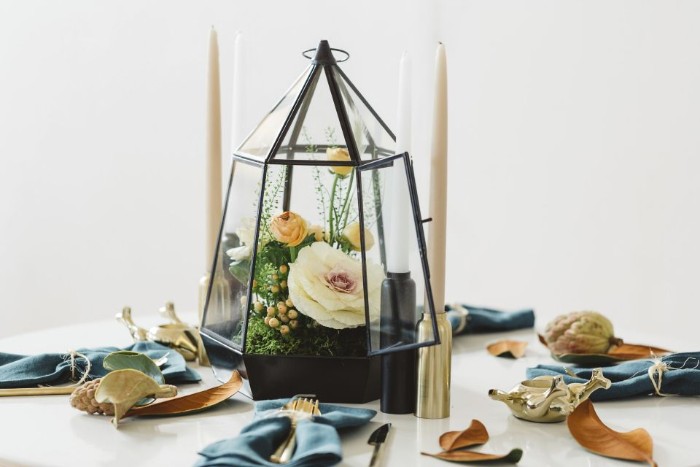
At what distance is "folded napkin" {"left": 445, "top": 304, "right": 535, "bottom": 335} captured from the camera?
1636 millimetres

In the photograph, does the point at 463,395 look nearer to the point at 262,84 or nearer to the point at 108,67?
the point at 262,84

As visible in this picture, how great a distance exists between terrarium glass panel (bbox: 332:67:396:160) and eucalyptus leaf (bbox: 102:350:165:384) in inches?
16.2

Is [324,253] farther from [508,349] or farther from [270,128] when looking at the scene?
[508,349]

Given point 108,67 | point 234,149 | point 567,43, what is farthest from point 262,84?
point 234,149

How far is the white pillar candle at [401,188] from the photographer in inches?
42.9

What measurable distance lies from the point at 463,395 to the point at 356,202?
328mm

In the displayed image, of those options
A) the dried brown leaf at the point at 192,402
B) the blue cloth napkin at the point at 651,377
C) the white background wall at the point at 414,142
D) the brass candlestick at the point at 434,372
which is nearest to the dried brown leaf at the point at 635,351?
the blue cloth napkin at the point at 651,377

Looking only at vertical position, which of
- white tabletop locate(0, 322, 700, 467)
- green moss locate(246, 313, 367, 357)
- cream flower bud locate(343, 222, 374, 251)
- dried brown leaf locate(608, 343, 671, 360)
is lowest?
white tabletop locate(0, 322, 700, 467)

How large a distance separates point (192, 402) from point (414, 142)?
1.95 m

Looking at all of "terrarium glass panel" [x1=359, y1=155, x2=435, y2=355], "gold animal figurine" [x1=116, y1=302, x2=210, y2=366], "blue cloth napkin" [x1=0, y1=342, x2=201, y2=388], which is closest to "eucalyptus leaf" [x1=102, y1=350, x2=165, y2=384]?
"blue cloth napkin" [x1=0, y1=342, x2=201, y2=388]

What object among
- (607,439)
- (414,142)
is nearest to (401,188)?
(607,439)

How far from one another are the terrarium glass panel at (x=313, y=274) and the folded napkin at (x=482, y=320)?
1.69 ft

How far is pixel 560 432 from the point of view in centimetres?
108

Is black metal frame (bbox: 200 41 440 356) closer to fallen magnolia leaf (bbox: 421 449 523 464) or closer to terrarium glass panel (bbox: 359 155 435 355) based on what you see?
terrarium glass panel (bbox: 359 155 435 355)
